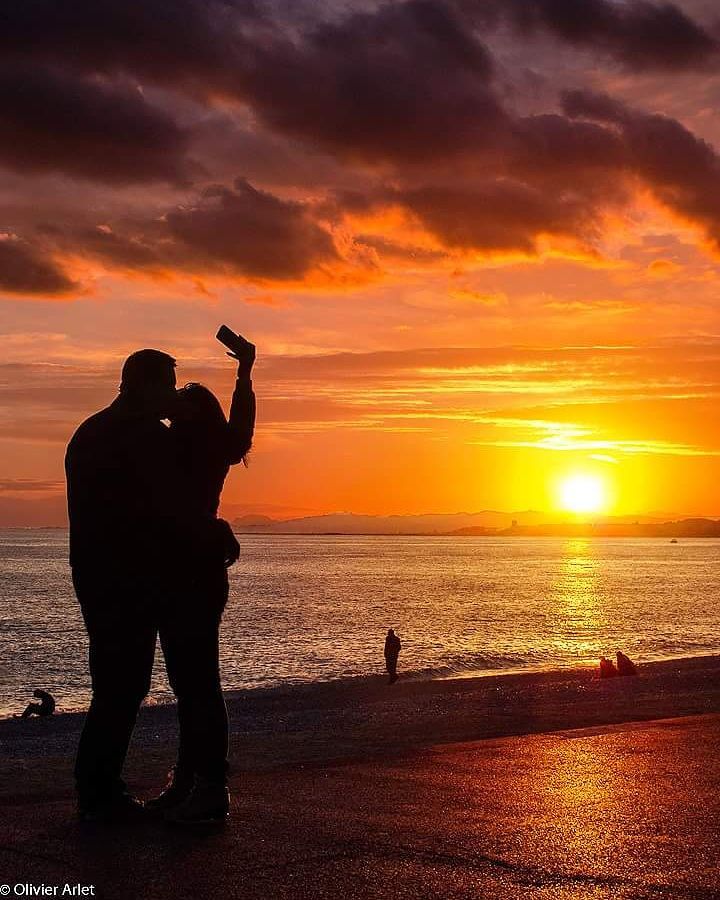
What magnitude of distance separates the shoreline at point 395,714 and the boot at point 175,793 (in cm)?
156

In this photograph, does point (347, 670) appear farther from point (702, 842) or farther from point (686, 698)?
point (702, 842)

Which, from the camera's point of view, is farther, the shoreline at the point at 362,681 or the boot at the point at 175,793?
the shoreline at the point at 362,681

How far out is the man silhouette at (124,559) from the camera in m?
4.84

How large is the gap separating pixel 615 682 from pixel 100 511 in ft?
68.6

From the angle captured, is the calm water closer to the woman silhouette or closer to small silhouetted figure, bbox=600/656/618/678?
small silhouetted figure, bbox=600/656/618/678

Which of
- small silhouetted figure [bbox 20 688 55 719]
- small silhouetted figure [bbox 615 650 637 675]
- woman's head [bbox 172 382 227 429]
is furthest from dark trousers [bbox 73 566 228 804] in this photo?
small silhouetted figure [bbox 615 650 637 675]

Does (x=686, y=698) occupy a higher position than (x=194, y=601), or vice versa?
(x=194, y=601)

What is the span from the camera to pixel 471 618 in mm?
65062

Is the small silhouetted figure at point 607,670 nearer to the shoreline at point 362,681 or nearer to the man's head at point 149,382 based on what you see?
the shoreline at point 362,681

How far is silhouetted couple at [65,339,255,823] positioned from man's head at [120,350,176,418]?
2 cm

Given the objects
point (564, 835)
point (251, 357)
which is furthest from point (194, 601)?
point (564, 835)

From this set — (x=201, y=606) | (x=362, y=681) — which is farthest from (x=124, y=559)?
(x=362, y=681)

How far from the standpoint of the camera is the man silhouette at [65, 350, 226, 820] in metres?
4.84

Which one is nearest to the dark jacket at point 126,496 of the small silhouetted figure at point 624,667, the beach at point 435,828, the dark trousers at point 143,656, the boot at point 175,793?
→ the dark trousers at point 143,656
